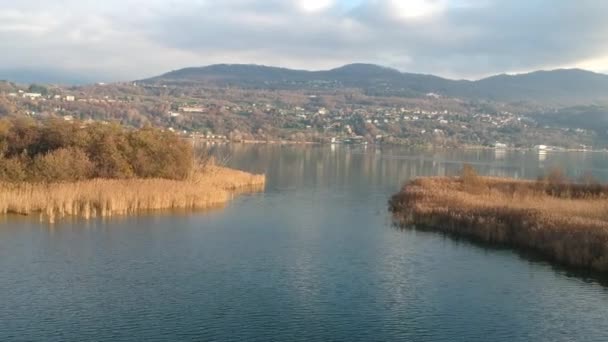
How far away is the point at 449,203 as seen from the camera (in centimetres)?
3834

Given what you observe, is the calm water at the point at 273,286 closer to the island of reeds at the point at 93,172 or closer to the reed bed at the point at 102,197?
the reed bed at the point at 102,197

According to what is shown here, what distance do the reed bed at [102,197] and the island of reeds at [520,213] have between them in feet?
40.8

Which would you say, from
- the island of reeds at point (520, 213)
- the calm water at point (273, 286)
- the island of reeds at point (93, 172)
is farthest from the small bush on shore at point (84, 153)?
the island of reeds at point (520, 213)

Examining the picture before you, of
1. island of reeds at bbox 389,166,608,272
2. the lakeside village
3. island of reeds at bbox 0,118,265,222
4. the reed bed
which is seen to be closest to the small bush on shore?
island of reeds at bbox 0,118,265,222

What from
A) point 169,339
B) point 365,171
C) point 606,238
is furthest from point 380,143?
point 169,339

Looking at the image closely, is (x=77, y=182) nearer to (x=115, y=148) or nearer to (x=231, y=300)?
(x=115, y=148)

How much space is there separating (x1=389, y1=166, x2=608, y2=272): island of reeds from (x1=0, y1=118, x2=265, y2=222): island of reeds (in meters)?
13.3

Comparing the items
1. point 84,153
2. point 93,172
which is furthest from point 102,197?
point 84,153

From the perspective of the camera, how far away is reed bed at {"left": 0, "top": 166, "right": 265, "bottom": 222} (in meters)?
33.5

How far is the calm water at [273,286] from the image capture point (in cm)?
1739

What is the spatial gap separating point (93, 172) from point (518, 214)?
80.3 ft

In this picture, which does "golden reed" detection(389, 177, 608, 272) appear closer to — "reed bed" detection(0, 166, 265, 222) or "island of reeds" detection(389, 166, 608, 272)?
"island of reeds" detection(389, 166, 608, 272)

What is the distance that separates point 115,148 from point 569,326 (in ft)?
100

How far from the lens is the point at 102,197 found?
35.3 m
